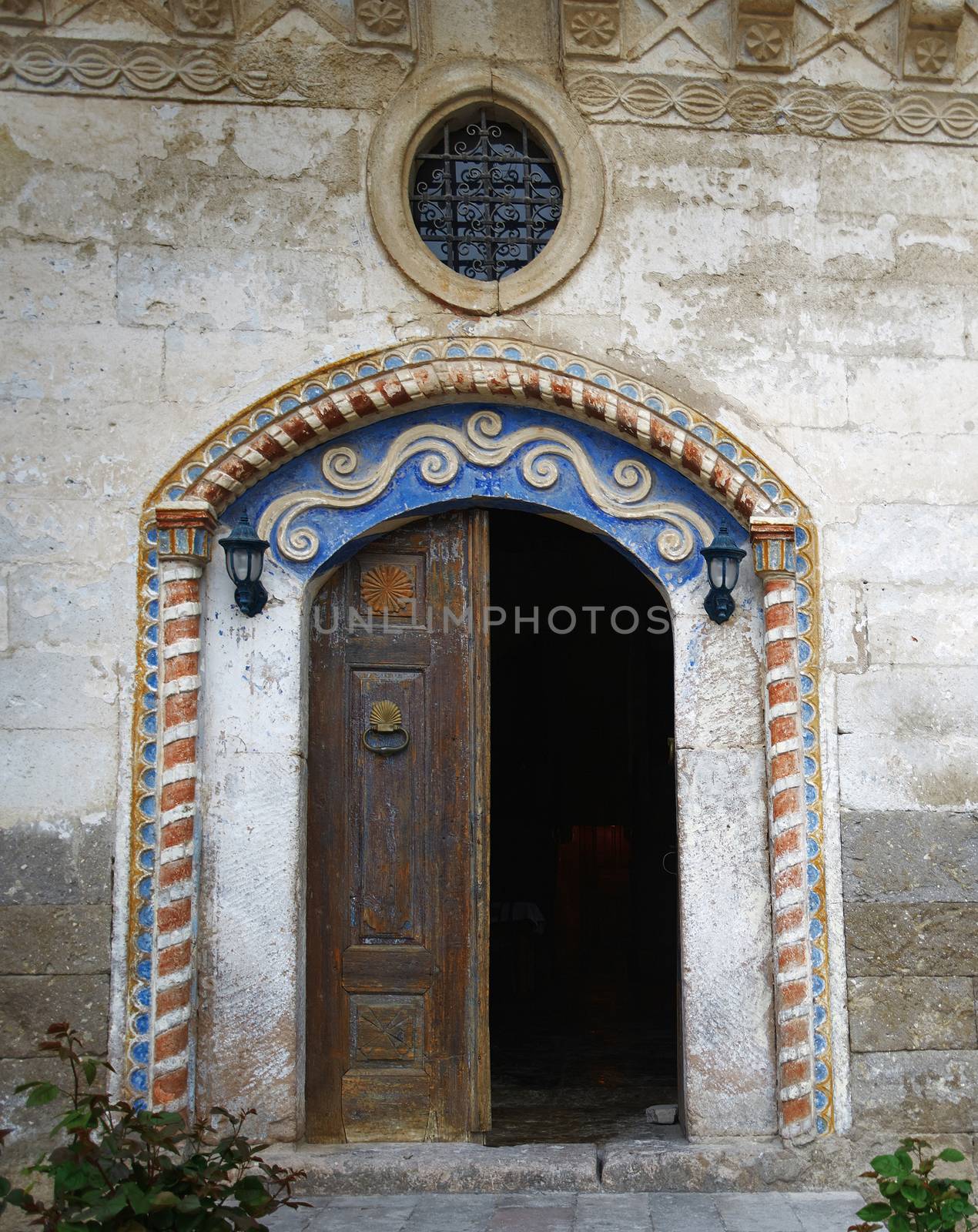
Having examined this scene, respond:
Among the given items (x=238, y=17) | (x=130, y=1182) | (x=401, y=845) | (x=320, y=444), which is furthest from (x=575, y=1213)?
(x=238, y=17)

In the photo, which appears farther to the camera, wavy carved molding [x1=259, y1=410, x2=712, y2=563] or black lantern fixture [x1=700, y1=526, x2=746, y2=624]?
wavy carved molding [x1=259, y1=410, x2=712, y2=563]

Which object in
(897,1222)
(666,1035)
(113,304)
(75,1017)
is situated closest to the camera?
(897,1222)

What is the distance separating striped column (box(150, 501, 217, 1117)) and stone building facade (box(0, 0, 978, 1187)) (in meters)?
0.01

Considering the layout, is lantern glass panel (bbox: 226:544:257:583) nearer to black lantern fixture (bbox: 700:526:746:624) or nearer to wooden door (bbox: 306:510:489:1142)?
wooden door (bbox: 306:510:489:1142)

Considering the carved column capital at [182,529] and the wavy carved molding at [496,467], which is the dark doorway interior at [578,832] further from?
the carved column capital at [182,529]

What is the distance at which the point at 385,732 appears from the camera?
4980 millimetres

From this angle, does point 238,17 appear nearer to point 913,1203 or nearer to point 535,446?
point 535,446

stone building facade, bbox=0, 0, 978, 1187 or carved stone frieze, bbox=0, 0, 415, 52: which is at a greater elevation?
carved stone frieze, bbox=0, 0, 415, 52

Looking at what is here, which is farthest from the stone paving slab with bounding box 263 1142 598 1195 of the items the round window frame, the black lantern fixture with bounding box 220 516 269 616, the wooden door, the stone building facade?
the round window frame

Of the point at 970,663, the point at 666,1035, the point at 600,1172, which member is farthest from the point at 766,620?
the point at 666,1035

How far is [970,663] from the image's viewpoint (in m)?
4.90

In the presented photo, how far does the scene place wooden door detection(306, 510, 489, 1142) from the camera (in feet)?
15.9

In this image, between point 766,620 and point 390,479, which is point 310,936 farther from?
point 766,620

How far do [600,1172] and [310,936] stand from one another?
1.36m
